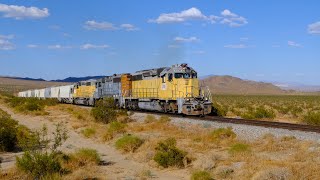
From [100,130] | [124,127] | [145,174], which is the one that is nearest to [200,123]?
[124,127]

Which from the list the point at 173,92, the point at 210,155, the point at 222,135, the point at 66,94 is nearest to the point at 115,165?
the point at 210,155

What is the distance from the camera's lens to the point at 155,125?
2330cm

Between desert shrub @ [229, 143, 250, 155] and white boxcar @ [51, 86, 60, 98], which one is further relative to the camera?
white boxcar @ [51, 86, 60, 98]

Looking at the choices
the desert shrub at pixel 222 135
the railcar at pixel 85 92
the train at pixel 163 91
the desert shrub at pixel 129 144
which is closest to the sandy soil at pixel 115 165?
the desert shrub at pixel 129 144

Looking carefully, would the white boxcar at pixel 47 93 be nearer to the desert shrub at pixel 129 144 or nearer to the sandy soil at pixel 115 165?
the sandy soil at pixel 115 165

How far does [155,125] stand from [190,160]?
9.60m

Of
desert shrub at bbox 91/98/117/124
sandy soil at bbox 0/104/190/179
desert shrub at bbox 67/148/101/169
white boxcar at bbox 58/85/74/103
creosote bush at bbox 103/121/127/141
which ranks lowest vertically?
sandy soil at bbox 0/104/190/179

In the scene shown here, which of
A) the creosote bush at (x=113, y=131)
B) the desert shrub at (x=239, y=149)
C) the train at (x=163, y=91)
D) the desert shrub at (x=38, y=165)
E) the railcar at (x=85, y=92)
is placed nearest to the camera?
the desert shrub at (x=38, y=165)

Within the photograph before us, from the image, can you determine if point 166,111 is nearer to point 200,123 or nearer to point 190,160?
point 200,123

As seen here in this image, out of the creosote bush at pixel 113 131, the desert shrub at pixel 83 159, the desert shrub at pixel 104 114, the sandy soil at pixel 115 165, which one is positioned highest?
the desert shrub at pixel 104 114

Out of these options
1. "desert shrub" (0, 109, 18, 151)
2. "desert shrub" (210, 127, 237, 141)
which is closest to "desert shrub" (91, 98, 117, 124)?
"desert shrub" (0, 109, 18, 151)

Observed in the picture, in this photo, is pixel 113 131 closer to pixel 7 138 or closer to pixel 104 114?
pixel 7 138

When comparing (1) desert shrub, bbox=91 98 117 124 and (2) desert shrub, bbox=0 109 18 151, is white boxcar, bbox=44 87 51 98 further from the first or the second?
(2) desert shrub, bbox=0 109 18 151

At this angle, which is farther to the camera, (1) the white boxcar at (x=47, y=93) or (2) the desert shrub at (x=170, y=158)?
(1) the white boxcar at (x=47, y=93)
